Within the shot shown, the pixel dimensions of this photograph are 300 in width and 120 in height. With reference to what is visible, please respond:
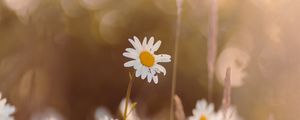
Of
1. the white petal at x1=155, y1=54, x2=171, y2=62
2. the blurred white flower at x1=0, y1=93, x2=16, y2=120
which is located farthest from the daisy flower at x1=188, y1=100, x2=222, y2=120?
the blurred white flower at x1=0, y1=93, x2=16, y2=120

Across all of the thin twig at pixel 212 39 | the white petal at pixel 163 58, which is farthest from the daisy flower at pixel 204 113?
the white petal at pixel 163 58

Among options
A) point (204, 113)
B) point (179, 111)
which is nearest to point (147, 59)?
point (179, 111)

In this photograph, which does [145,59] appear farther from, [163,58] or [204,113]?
[204,113]

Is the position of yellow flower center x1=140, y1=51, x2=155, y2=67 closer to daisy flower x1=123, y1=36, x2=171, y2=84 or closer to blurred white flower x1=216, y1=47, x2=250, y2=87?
daisy flower x1=123, y1=36, x2=171, y2=84

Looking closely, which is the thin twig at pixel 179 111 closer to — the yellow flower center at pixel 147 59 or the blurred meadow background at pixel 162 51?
the yellow flower center at pixel 147 59

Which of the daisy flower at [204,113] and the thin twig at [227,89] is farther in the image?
the daisy flower at [204,113]

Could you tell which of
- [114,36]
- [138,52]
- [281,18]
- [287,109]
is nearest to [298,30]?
[281,18]
